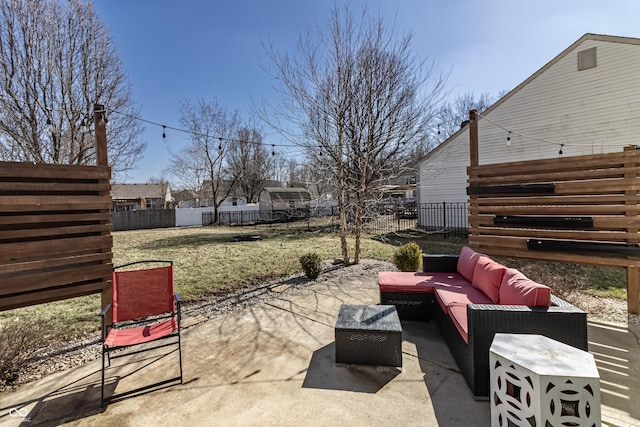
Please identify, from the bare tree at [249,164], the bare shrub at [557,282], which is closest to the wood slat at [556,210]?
the bare shrub at [557,282]

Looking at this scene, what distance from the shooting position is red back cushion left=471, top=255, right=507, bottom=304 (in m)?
3.24

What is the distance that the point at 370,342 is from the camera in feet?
9.53

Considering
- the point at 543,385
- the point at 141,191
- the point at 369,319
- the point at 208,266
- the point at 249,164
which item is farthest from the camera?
the point at 141,191

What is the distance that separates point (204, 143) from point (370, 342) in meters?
23.5

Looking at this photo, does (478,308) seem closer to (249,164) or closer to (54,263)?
(54,263)

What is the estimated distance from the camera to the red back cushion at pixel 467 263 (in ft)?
13.2

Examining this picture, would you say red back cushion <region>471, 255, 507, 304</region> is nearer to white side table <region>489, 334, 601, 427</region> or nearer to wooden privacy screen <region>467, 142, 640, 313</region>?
white side table <region>489, 334, 601, 427</region>

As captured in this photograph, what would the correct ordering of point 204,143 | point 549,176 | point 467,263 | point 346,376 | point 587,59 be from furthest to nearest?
point 204,143 → point 587,59 → point 549,176 → point 467,263 → point 346,376

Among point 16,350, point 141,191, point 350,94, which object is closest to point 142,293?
point 16,350

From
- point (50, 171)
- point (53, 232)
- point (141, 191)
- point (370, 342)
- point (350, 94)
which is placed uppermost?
point (350, 94)

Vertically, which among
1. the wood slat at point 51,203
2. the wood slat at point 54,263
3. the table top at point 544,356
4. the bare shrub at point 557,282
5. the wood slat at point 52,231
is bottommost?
the bare shrub at point 557,282

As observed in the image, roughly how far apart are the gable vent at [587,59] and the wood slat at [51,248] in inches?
564

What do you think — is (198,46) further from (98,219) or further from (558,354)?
(558,354)

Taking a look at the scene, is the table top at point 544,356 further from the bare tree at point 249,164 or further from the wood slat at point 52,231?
the bare tree at point 249,164
